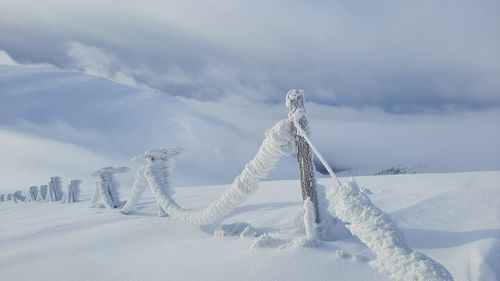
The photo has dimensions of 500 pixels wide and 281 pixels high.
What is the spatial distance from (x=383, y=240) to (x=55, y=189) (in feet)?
36.2

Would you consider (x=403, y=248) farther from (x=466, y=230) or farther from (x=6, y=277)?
(x=6, y=277)

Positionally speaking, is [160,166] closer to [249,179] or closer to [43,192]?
[249,179]

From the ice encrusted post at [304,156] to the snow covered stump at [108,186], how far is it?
16.5ft

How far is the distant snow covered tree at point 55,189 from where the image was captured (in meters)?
11.8

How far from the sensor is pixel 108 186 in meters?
8.23

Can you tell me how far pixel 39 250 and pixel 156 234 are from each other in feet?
4.61

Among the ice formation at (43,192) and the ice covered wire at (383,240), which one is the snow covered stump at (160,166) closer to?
the ice covered wire at (383,240)

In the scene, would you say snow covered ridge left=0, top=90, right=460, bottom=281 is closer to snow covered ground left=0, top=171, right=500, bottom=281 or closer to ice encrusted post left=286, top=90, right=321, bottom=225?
ice encrusted post left=286, top=90, right=321, bottom=225

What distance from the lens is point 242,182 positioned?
4434 millimetres

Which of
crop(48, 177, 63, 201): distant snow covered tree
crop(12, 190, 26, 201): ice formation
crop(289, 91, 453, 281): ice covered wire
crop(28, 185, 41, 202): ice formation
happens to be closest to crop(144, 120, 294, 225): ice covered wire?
crop(289, 91, 453, 281): ice covered wire

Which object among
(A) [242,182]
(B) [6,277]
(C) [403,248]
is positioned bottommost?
(B) [6,277]

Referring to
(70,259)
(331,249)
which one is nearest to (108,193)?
(70,259)

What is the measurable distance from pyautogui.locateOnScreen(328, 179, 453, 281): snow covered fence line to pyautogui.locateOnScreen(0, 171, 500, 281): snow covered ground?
54cm

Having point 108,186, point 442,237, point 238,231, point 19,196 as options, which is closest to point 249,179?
point 238,231
